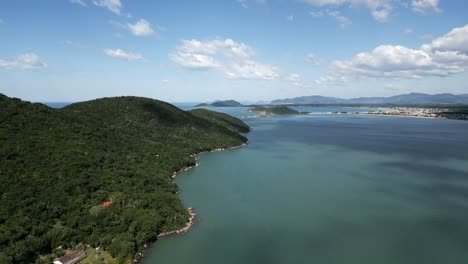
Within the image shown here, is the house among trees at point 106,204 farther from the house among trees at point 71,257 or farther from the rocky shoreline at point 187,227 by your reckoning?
the house among trees at point 71,257

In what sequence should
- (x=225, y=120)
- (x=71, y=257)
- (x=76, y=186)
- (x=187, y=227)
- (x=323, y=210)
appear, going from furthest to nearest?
(x=225, y=120)
(x=323, y=210)
(x=76, y=186)
(x=187, y=227)
(x=71, y=257)

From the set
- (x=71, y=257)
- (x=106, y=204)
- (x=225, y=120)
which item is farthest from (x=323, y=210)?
(x=225, y=120)

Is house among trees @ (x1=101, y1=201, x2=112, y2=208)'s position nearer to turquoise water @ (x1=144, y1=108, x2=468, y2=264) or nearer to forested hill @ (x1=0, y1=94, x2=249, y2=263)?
forested hill @ (x1=0, y1=94, x2=249, y2=263)

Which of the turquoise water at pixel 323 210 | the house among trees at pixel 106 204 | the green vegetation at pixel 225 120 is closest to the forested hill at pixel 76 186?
the house among trees at pixel 106 204

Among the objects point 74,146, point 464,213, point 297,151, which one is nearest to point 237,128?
point 297,151

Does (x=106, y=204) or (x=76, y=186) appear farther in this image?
(x=76, y=186)

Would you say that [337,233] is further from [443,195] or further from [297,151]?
[297,151]

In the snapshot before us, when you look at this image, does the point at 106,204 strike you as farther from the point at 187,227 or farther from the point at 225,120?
the point at 225,120

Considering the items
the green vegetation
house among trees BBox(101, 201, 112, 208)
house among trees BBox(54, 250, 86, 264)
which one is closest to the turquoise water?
house among trees BBox(54, 250, 86, 264)
